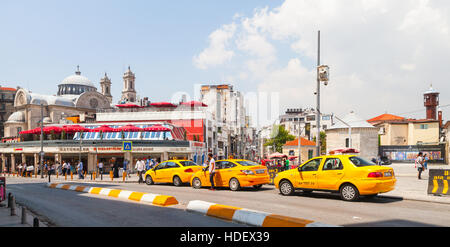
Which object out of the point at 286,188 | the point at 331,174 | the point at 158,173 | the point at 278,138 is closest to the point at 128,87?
the point at 278,138

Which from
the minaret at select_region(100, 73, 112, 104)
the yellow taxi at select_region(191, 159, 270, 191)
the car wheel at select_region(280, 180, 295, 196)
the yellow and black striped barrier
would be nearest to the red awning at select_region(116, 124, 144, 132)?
the yellow taxi at select_region(191, 159, 270, 191)

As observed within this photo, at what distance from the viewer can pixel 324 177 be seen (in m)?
12.0

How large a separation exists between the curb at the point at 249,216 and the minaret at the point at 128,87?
10465cm

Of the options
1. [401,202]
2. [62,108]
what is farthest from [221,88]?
[401,202]

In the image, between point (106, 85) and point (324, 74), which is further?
point (106, 85)

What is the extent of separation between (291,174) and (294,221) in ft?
19.7

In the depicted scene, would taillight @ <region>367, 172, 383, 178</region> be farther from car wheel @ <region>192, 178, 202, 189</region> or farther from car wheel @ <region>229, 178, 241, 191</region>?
car wheel @ <region>192, 178, 202, 189</region>

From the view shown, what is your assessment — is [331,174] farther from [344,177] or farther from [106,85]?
[106,85]

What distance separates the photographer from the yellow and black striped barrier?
12262mm

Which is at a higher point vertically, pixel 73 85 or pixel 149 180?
pixel 73 85

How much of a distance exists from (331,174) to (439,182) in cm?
431

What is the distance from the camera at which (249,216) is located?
7.99 m

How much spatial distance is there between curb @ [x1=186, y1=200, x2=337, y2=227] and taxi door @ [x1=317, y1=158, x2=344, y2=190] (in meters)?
4.61
